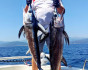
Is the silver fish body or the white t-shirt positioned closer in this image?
the silver fish body

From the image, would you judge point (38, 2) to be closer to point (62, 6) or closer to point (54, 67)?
point (62, 6)

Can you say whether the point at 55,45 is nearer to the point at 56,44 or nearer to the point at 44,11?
the point at 56,44

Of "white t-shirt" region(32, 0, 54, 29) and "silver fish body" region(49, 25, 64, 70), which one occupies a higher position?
"white t-shirt" region(32, 0, 54, 29)

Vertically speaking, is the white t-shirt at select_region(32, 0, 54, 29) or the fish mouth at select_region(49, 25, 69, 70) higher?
the white t-shirt at select_region(32, 0, 54, 29)

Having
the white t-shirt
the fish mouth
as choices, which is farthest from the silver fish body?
the white t-shirt

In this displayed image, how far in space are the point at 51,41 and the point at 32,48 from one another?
383mm

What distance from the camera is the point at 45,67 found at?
5.67 metres

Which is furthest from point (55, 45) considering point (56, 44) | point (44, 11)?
point (44, 11)

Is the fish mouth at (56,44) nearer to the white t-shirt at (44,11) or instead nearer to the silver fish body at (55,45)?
the silver fish body at (55,45)

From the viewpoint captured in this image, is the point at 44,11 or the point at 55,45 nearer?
the point at 55,45

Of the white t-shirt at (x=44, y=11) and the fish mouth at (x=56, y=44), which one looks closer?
the fish mouth at (x=56, y=44)

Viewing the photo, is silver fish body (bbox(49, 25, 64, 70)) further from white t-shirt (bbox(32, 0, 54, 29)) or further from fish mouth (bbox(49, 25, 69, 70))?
white t-shirt (bbox(32, 0, 54, 29))

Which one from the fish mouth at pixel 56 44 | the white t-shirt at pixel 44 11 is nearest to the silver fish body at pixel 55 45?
the fish mouth at pixel 56 44

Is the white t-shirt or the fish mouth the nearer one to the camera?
the fish mouth
